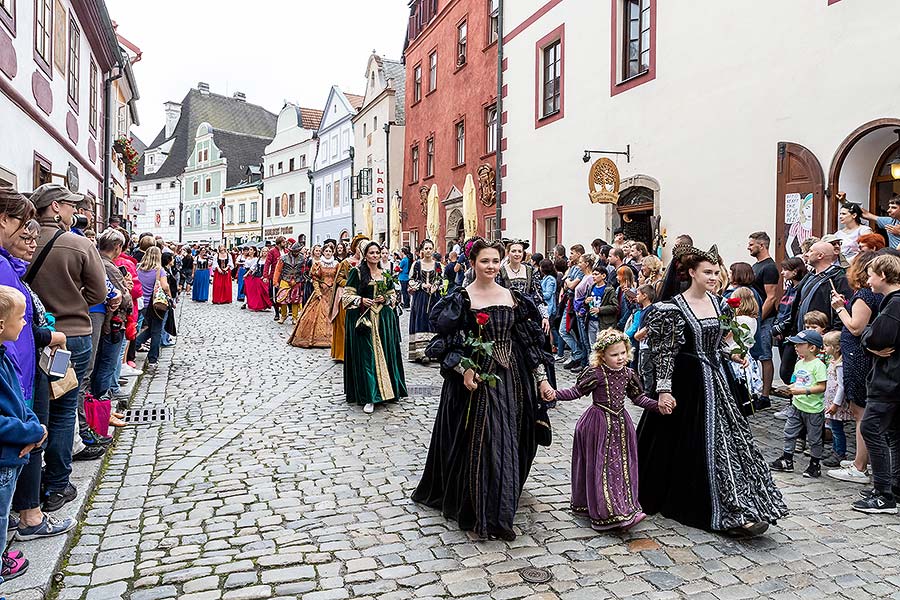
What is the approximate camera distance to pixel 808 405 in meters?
5.81

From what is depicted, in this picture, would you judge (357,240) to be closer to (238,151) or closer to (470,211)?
(470,211)

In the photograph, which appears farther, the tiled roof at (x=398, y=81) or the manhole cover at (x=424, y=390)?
the tiled roof at (x=398, y=81)

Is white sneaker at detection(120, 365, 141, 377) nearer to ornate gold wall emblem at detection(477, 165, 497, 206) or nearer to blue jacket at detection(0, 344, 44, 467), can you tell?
blue jacket at detection(0, 344, 44, 467)

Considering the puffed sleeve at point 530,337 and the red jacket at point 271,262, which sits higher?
the red jacket at point 271,262

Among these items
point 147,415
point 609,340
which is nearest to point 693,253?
point 609,340

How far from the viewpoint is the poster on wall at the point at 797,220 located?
364 inches

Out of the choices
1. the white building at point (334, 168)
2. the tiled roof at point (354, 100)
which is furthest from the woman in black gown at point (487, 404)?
the tiled roof at point (354, 100)

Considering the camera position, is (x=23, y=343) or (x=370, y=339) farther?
(x=370, y=339)

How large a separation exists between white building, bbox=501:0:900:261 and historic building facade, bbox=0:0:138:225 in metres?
9.59

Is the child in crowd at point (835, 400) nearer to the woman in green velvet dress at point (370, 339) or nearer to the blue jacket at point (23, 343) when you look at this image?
the woman in green velvet dress at point (370, 339)

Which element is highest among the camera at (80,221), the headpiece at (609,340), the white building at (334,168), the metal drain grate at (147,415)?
the white building at (334,168)

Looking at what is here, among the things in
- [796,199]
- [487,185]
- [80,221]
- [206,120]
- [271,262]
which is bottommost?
[80,221]

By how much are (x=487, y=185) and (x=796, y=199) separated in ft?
37.1

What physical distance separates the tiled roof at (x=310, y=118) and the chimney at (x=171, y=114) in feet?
87.2
